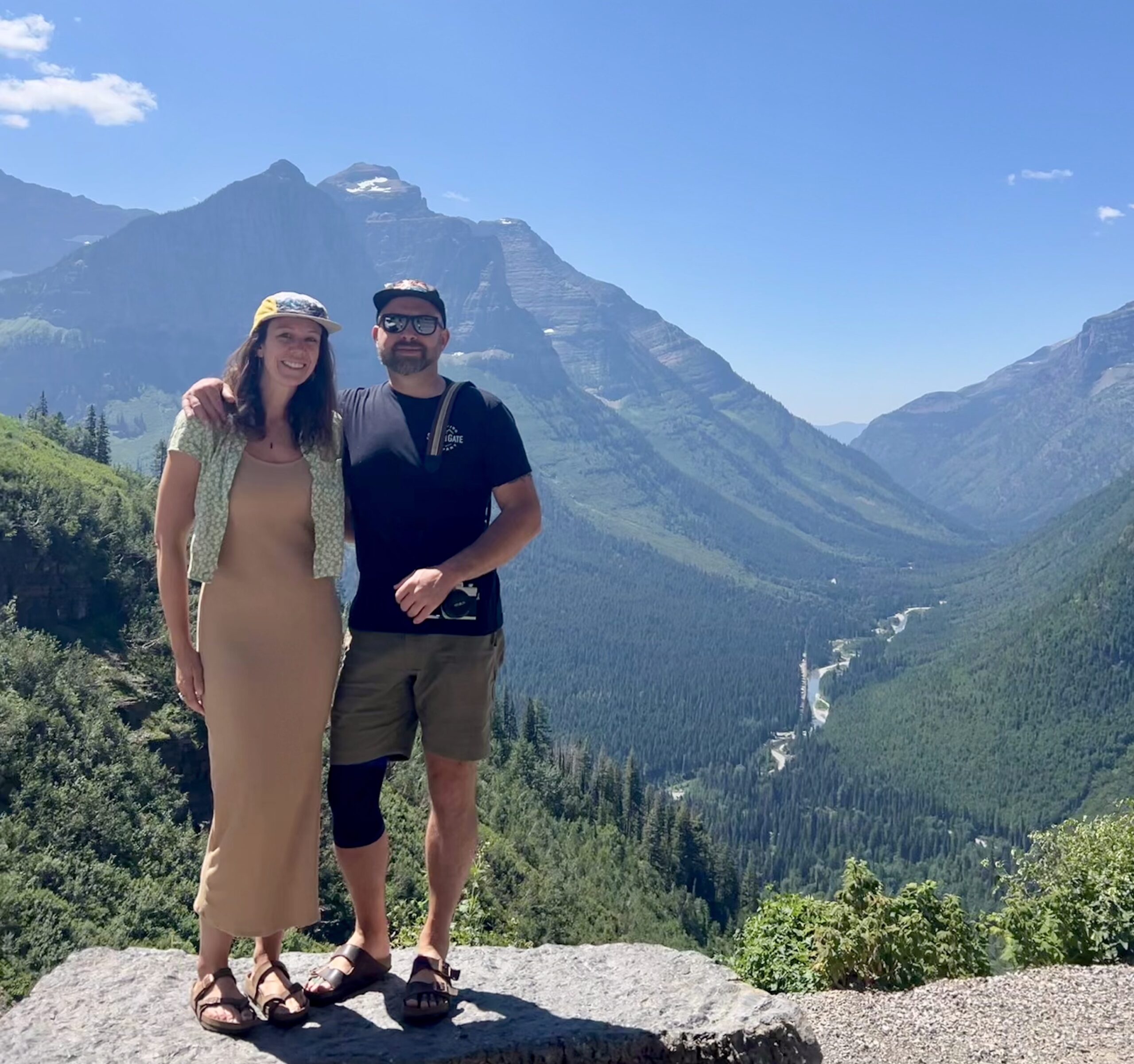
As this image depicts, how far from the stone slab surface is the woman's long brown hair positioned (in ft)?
10.2

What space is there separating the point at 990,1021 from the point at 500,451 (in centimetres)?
595

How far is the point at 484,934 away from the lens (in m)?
25.8

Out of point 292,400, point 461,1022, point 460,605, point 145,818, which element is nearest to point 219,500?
point 292,400

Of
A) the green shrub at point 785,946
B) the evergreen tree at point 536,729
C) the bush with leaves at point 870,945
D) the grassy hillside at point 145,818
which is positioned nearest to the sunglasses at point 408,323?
the bush with leaves at point 870,945

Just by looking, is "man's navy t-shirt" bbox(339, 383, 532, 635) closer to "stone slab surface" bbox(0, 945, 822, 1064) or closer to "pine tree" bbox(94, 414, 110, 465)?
"stone slab surface" bbox(0, 945, 822, 1064)

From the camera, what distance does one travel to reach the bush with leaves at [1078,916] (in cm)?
831

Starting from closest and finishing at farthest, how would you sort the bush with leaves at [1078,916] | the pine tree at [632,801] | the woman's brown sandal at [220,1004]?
the woman's brown sandal at [220,1004] → the bush with leaves at [1078,916] → the pine tree at [632,801]

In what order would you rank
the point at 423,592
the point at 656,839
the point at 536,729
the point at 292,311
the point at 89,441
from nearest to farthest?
the point at 423,592, the point at 292,311, the point at 656,839, the point at 536,729, the point at 89,441

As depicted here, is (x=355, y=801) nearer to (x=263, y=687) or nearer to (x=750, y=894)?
(x=263, y=687)

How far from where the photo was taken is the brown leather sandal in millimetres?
4910

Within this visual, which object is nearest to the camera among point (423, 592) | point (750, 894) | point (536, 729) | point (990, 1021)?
point (423, 592)

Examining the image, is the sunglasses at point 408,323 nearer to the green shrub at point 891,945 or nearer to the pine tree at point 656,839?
the green shrub at point 891,945

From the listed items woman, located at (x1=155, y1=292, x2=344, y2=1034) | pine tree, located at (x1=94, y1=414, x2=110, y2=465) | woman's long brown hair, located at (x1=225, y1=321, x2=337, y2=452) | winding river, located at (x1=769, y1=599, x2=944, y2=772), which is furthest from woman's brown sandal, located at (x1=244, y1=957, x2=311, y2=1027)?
winding river, located at (x1=769, y1=599, x2=944, y2=772)

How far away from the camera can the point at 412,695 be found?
4.85 meters
